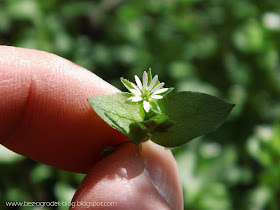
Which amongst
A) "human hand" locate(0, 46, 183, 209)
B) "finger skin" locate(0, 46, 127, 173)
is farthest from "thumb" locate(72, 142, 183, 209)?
"finger skin" locate(0, 46, 127, 173)

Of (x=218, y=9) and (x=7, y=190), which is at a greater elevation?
(x=218, y=9)

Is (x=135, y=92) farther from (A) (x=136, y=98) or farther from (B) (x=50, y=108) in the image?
(B) (x=50, y=108)

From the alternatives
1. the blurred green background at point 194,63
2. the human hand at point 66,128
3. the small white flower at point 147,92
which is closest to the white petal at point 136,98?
the small white flower at point 147,92

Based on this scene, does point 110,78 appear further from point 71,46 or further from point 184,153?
point 184,153

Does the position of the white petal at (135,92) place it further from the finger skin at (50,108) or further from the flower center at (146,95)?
the finger skin at (50,108)

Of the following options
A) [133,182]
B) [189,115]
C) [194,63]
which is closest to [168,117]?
[189,115]

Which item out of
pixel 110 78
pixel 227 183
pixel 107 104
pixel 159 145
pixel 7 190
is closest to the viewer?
pixel 107 104

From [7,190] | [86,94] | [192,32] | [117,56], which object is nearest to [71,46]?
[117,56]

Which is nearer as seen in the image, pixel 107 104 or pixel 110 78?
pixel 107 104
